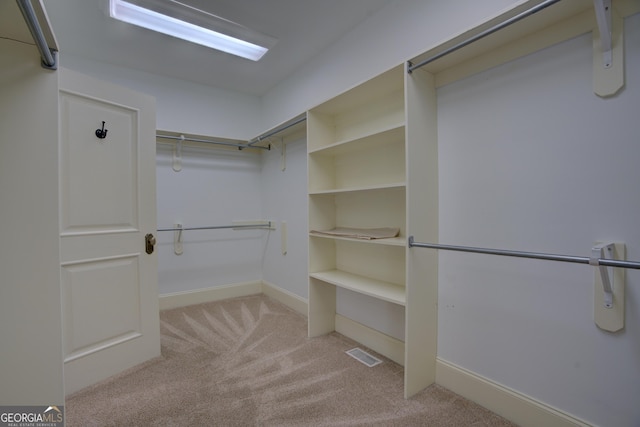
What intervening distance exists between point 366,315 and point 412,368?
0.67 meters

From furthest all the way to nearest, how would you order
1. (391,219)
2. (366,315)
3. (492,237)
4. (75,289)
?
1. (366,315)
2. (391,219)
3. (75,289)
4. (492,237)

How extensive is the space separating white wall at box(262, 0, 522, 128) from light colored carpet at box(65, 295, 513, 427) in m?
1.93

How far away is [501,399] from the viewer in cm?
149

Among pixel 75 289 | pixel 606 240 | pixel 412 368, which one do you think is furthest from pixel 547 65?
pixel 75 289

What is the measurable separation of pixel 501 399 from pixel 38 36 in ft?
8.37

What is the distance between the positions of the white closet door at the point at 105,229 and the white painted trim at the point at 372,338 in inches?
58.2

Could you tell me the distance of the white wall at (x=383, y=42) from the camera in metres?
1.65

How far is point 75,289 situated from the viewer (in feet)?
5.86

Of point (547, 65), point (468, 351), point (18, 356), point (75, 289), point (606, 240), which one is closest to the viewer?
point (18, 356)

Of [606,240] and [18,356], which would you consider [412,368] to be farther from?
[18,356]

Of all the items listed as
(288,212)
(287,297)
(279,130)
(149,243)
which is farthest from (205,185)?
(287,297)

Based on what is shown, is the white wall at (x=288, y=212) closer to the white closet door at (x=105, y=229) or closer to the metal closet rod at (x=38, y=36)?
the white closet door at (x=105, y=229)

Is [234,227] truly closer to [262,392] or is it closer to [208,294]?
[208,294]

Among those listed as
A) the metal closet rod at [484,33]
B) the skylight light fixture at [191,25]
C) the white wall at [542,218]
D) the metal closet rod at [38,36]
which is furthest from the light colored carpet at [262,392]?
the skylight light fixture at [191,25]
